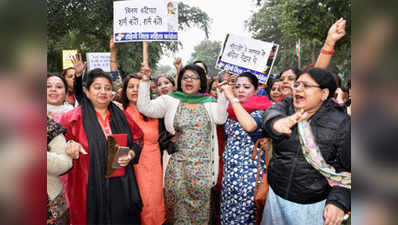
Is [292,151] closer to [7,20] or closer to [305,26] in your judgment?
[7,20]

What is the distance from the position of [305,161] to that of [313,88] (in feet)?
1.61

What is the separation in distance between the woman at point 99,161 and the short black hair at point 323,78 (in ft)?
5.98

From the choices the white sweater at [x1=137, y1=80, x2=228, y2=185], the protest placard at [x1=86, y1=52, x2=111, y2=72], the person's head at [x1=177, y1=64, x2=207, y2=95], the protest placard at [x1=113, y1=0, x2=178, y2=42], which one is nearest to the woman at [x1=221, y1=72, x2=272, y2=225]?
the white sweater at [x1=137, y1=80, x2=228, y2=185]

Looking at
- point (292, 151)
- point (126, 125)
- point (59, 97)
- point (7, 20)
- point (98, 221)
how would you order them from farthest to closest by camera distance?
point (59, 97), point (126, 125), point (98, 221), point (292, 151), point (7, 20)

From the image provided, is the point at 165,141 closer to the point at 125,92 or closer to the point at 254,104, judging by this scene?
the point at 125,92

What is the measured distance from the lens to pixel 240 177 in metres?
3.00

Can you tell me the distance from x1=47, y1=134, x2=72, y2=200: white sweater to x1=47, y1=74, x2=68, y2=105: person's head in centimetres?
122

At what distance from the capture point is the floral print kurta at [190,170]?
339 centimetres

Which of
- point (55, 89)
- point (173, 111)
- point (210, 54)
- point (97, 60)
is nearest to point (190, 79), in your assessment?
point (173, 111)

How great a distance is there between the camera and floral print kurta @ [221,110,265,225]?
297 cm

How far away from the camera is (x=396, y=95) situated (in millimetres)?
714

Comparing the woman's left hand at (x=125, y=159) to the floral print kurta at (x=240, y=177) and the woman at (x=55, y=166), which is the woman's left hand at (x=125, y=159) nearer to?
the woman at (x=55, y=166)

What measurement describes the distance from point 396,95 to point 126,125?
2732mm

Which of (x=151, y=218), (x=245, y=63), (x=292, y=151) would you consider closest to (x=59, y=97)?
(x=151, y=218)
